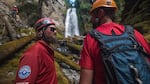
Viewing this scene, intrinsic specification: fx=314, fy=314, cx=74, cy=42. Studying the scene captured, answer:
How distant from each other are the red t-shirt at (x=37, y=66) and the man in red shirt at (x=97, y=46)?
1.16m

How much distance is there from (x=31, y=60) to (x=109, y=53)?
1.61 m

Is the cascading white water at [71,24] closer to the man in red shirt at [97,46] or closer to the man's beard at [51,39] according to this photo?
the man's beard at [51,39]

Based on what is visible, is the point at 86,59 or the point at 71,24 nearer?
the point at 86,59

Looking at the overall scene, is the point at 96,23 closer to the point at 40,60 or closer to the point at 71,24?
the point at 40,60

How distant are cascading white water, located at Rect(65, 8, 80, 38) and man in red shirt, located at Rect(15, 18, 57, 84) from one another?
59674mm

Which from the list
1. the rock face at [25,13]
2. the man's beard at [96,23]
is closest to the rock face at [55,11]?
the rock face at [25,13]

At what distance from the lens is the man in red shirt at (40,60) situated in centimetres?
483

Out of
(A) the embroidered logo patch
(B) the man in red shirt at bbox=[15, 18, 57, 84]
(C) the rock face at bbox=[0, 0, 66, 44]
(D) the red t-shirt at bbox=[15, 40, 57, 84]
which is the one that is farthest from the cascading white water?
(A) the embroidered logo patch

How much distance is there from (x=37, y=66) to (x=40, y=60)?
0.47ft

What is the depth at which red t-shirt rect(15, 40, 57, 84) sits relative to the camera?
15.8 feet

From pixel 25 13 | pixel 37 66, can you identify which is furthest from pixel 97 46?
pixel 25 13

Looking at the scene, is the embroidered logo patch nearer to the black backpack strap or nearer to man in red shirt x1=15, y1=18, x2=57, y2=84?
man in red shirt x1=15, y1=18, x2=57, y2=84

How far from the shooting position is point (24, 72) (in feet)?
15.9

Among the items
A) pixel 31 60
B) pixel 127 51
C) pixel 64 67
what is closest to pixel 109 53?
pixel 127 51
